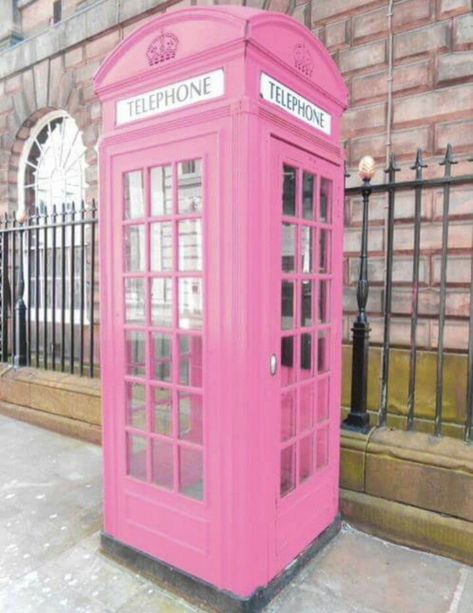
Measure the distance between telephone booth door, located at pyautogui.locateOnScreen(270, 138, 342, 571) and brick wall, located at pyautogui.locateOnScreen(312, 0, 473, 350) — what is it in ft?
4.71

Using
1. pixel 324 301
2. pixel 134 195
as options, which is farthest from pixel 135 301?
pixel 324 301

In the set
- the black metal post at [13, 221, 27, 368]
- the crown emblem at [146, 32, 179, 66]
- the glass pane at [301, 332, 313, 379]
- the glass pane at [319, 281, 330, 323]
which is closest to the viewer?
the crown emblem at [146, 32, 179, 66]

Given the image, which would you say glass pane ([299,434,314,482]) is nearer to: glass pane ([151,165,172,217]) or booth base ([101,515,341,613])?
booth base ([101,515,341,613])

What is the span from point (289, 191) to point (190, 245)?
22.4 inches

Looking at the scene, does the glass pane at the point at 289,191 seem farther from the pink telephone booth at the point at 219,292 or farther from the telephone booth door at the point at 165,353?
the telephone booth door at the point at 165,353

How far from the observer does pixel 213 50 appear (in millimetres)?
2102

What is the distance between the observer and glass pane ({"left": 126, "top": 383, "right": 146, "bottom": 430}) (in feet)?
8.50

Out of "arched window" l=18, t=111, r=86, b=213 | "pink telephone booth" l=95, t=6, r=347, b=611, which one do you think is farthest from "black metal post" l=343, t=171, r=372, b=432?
"arched window" l=18, t=111, r=86, b=213

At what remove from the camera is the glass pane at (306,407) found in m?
2.60

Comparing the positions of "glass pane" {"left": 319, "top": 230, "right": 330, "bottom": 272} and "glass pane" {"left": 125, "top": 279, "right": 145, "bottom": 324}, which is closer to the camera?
"glass pane" {"left": 125, "top": 279, "right": 145, "bottom": 324}

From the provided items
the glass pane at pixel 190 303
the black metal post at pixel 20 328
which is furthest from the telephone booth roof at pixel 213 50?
the black metal post at pixel 20 328

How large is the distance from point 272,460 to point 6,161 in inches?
282

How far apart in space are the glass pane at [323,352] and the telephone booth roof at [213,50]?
1.34m

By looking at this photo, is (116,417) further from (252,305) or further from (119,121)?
(119,121)
